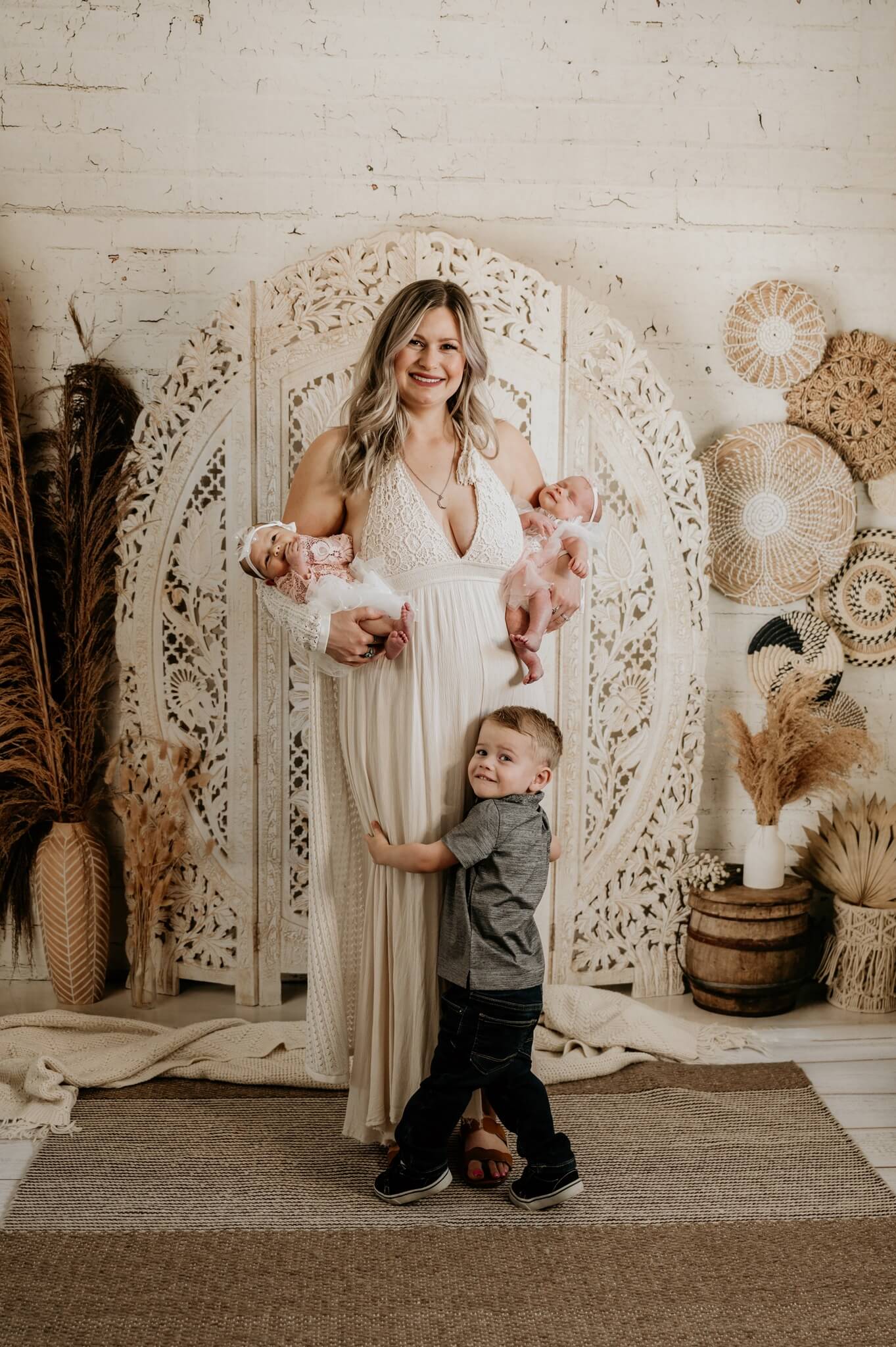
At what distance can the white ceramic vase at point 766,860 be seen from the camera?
360 cm

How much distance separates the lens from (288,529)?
2.57 metres

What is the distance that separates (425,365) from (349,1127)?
5.94ft

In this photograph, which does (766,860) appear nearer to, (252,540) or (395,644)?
(395,644)

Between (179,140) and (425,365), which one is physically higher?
(179,140)

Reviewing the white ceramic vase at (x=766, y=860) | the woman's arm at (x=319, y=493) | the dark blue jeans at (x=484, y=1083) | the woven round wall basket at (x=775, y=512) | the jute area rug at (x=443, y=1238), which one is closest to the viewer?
the jute area rug at (x=443, y=1238)

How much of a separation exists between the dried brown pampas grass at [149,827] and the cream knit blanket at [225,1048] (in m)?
0.30

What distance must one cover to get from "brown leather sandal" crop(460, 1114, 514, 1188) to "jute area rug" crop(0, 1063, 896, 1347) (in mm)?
39

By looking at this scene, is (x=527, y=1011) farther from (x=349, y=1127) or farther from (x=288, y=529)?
(x=288, y=529)

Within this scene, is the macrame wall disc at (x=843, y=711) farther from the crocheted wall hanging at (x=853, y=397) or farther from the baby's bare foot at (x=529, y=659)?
the baby's bare foot at (x=529, y=659)

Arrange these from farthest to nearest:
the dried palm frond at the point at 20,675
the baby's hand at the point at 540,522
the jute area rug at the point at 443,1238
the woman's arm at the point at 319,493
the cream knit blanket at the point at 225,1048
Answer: the dried palm frond at the point at 20,675 → the cream knit blanket at the point at 225,1048 → the baby's hand at the point at 540,522 → the woman's arm at the point at 319,493 → the jute area rug at the point at 443,1238

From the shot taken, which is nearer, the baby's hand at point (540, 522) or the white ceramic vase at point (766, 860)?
the baby's hand at point (540, 522)

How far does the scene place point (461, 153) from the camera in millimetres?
3615

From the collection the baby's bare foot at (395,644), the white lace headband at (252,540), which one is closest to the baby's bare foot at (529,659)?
the baby's bare foot at (395,644)

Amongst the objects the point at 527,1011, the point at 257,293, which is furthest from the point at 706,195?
the point at 527,1011
